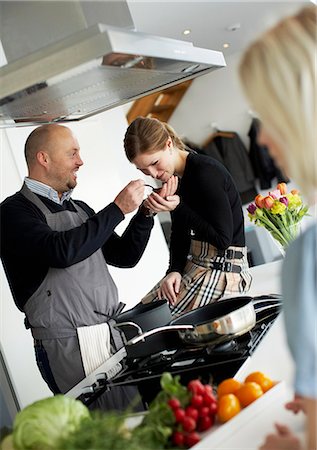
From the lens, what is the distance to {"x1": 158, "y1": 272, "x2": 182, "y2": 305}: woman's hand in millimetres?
2535

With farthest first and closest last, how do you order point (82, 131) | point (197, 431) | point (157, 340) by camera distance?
point (82, 131) < point (157, 340) < point (197, 431)

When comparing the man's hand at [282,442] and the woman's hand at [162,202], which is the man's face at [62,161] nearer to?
the woman's hand at [162,202]

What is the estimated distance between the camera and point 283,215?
2.79 meters

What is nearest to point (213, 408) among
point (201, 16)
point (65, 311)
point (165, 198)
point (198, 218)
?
point (65, 311)

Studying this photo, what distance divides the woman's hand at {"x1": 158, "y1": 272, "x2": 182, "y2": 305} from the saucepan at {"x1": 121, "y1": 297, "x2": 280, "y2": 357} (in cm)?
57

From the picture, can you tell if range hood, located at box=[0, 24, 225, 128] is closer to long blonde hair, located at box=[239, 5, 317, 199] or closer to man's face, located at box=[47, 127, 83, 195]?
man's face, located at box=[47, 127, 83, 195]

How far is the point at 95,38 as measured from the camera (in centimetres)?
142

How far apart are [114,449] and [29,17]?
3.98ft

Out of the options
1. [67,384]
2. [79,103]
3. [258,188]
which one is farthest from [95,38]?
[258,188]

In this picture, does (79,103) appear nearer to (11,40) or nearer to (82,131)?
(11,40)

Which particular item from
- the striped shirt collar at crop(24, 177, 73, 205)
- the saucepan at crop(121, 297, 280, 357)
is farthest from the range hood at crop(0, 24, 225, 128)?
the saucepan at crop(121, 297, 280, 357)

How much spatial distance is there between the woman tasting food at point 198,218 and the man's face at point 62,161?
0.87 ft

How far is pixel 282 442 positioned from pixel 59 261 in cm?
111

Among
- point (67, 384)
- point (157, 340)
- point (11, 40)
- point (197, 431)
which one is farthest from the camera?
point (67, 384)
